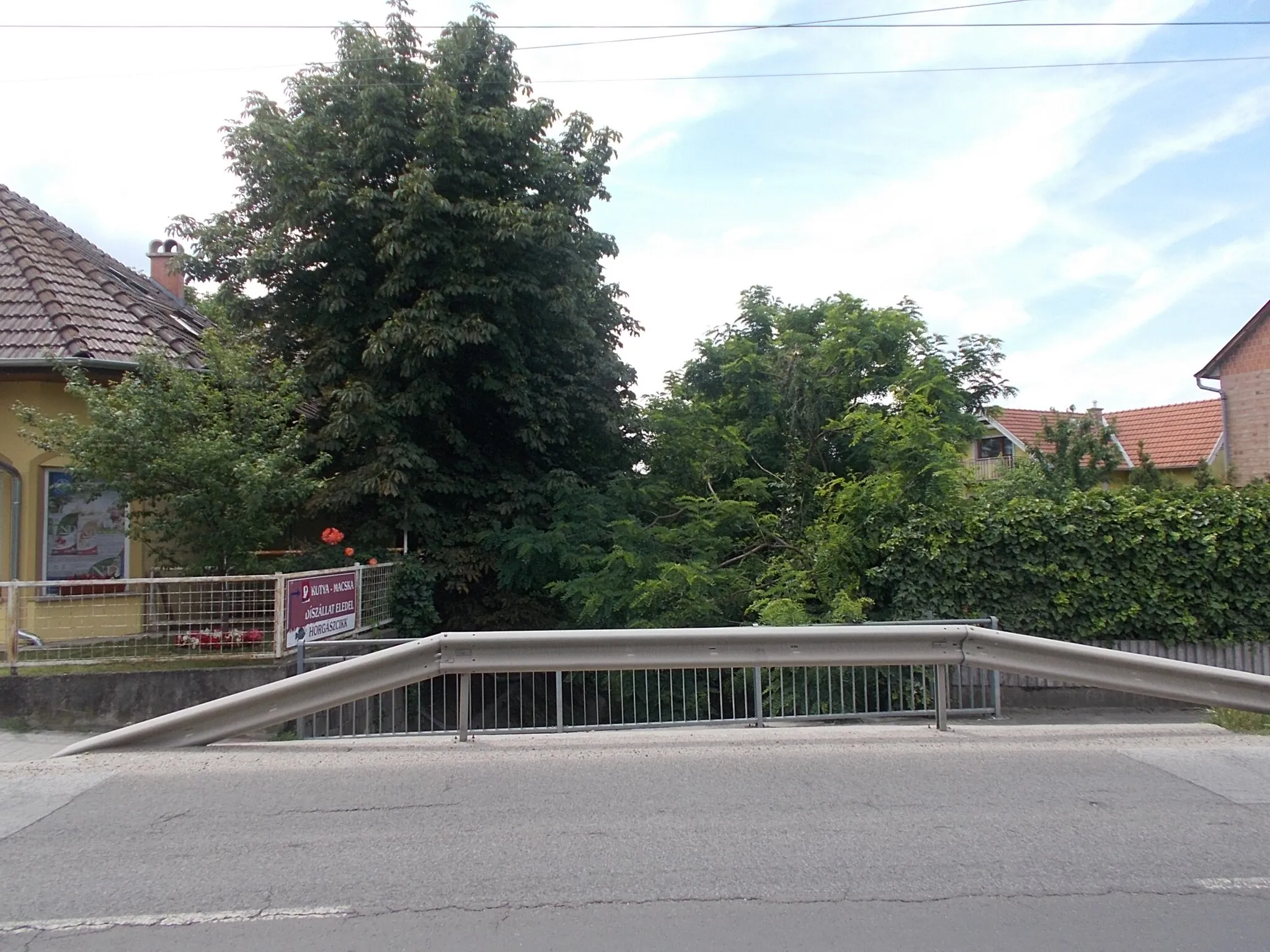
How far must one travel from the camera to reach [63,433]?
34.2ft

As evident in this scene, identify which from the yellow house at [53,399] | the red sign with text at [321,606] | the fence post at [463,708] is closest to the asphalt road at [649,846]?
the fence post at [463,708]

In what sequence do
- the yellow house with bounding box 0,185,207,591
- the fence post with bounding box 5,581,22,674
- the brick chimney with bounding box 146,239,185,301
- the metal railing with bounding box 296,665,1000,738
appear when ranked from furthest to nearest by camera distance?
the brick chimney with bounding box 146,239,185,301, the yellow house with bounding box 0,185,207,591, the fence post with bounding box 5,581,22,674, the metal railing with bounding box 296,665,1000,738

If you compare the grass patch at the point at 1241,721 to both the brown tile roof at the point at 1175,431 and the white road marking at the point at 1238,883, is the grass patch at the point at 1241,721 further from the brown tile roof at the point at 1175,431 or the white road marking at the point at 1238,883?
the brown tile roof at the point at 1175,431

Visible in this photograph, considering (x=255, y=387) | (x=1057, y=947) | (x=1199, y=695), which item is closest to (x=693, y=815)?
(x=1057, y=947)

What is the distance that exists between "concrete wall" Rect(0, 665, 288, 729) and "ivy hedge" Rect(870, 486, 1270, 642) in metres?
7.71

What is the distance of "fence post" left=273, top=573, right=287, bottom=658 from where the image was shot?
380 inches

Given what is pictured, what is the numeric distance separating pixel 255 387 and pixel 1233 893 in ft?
37.5

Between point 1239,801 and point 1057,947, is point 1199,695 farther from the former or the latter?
point 1057,947

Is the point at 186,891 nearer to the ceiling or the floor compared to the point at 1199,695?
nearer to the floor

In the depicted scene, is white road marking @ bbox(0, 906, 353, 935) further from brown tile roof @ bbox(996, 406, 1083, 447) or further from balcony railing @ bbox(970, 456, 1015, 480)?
brown tile roof @ bbox(996, 406, 1083, 447)

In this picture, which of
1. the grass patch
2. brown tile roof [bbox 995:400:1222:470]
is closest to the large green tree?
the grass patch

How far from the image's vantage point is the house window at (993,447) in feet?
126

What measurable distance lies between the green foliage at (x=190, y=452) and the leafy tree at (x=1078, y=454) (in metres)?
11.1

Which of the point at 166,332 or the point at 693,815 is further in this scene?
the point at 166,332
